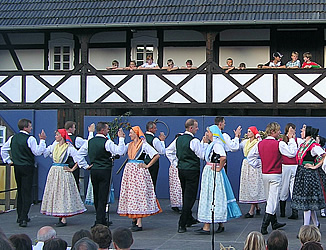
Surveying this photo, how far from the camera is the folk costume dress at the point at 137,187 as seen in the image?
10.9m

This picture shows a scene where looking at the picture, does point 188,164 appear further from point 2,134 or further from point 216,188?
point 2,134

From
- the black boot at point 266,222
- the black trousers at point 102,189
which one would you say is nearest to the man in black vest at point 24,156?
the black trousers at point 102,189

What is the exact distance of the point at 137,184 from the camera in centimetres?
1090

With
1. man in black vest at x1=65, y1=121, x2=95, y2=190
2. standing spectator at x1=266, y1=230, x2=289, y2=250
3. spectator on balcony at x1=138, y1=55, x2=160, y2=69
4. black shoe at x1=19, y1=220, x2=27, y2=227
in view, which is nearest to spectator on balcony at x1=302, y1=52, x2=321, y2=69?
spectator on balcony at x1=138, y1=55, x2=160, y2=69

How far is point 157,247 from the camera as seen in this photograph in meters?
9.58

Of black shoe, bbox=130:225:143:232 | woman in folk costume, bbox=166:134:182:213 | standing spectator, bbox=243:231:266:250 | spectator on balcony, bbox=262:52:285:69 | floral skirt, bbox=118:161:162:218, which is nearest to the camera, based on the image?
standing spectator, bbox=243:231:266:250

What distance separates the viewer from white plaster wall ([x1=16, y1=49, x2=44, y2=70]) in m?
20.0

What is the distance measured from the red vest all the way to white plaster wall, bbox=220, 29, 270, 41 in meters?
8.84

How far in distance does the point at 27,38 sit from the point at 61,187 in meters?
9.60

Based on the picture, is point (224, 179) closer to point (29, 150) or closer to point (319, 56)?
point (29, 150)

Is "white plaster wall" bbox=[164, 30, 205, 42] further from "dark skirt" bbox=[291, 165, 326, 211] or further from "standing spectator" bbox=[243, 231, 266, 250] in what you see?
"standing spectator" bbox=[243, 231, 266, 250]

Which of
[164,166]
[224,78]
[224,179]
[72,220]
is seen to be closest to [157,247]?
[224,179]

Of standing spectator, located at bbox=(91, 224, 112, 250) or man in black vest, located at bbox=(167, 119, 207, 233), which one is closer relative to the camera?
standing spectator, located at bbox=(91, 224, 112, 250)

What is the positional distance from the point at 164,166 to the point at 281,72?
154 inches
